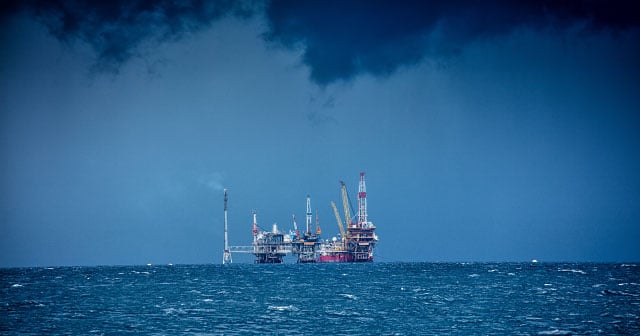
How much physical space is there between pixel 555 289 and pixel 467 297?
73.4ft

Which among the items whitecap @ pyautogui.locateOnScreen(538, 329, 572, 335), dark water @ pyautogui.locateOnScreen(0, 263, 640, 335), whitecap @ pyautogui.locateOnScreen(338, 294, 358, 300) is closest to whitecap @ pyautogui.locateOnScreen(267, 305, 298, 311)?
dark water @ pyautogui.locateOnScreen(0, 263, 640, 335)

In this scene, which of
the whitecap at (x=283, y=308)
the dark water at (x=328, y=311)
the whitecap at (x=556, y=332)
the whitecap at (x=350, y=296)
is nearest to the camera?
the whitecap at (x=556, y=332)

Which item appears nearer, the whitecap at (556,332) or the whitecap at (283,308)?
the whitecap at (556,332)

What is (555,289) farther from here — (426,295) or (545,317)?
(545,317)

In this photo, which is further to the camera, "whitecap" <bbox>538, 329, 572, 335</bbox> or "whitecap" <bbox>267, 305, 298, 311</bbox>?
"whitecap" <bbox>267, 305, 298, 311</bbox>

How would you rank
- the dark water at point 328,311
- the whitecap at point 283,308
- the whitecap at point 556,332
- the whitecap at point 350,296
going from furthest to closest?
the whitecap at point 350,296 → the whitecap at point 283,308 → the dark water at point 328,311 → the whitecap at point 556,332

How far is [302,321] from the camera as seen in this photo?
7031cm

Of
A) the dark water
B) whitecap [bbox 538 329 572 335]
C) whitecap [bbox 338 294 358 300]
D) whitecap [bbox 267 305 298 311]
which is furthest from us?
whitecap [bbox 338 294 358 300]

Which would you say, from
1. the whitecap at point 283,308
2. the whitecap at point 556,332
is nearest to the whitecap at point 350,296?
the whitecap at point 283,308

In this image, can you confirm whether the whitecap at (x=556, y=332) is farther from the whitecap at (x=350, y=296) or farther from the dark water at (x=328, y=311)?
the whitecap at (x=350, y=296)

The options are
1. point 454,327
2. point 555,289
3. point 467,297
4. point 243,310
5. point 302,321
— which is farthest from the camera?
point 555,289

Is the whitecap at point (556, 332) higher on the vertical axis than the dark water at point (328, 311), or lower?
lower

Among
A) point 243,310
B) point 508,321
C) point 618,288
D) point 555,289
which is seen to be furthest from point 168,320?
point 618,288

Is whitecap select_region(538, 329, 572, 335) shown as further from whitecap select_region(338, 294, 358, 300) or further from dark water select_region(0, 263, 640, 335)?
whitecap select_region(338, 294, 358, 300)
